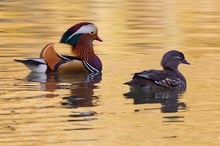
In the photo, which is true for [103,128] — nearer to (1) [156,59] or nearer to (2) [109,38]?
(1) [156,59]

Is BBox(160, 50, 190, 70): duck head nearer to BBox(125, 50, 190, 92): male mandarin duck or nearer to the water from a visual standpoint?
BBox(125, 50, 190, 92): male mandarin duck

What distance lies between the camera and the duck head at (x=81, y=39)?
1520 centimetres

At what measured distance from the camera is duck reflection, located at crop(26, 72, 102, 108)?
1184cm

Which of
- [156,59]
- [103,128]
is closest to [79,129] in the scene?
[103,128]

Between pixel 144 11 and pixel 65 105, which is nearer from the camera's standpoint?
pixel 65 105

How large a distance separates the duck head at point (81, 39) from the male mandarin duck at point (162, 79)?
6.07 ft

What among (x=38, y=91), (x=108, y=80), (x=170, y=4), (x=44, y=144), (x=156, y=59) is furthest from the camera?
(x=170, y=4)

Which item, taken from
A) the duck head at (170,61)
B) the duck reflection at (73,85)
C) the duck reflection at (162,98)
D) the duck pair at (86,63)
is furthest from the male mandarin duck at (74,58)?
the duck reflection at (162,98)

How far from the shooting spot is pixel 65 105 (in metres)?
11.5

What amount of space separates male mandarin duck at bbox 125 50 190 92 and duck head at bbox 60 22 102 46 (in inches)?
81.3

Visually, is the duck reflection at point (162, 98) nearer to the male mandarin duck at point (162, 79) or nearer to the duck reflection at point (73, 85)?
the male mandarin duck at point (162, 79)

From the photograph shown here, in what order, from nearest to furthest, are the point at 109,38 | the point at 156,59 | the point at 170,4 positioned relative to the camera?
the point at 156,59, the point at 109,38, the point at 170,4

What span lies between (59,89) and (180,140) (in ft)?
11.7

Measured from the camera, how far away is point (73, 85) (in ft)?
43.8
